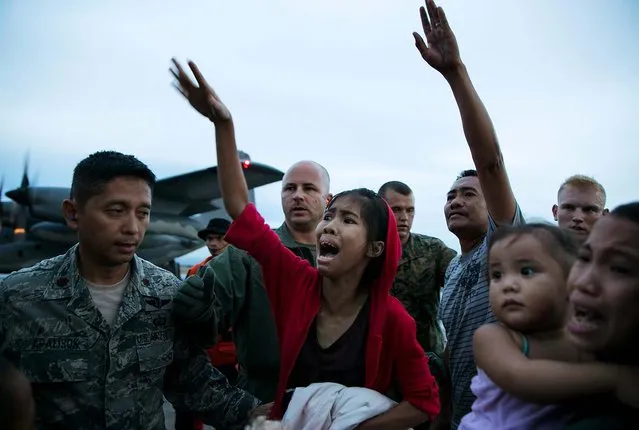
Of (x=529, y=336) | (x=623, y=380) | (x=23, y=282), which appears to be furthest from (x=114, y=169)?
(x=623, y=380)

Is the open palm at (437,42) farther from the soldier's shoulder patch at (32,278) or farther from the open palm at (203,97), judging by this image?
the soldier's shoulder patch at (32,278)

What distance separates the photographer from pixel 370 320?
1864mm

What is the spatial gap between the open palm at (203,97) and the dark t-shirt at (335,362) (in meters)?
0.93

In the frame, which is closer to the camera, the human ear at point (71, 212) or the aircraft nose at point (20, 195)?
the human ear at point (71, 212)

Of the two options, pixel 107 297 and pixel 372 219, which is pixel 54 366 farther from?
pixel 372 219

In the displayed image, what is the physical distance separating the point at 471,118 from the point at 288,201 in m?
1.41

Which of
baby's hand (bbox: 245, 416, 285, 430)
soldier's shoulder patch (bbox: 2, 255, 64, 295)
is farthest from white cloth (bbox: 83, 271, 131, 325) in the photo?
baby's hand (bbox: 245, 416, 285, 430)

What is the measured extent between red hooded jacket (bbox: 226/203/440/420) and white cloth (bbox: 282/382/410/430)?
0.11 meters

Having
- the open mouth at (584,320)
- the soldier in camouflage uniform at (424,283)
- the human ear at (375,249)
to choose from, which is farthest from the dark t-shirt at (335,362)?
the soldier in camouflage uniform at (424,283)

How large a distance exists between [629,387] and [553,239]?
46cm

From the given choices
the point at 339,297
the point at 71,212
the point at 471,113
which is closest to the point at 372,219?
the point at 339,297

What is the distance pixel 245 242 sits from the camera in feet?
6.27

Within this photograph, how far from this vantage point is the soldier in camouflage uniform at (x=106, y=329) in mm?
1628

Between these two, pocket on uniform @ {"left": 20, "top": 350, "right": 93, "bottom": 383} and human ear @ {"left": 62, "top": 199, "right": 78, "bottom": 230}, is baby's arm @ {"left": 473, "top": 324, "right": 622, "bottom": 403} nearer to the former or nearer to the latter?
pocket on uniform @ {"left": 20, "top": 350, "right": 93, "bottom": 383}
